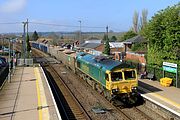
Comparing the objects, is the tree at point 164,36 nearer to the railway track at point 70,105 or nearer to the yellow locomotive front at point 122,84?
A: the yellow locomotive front at point 122,84

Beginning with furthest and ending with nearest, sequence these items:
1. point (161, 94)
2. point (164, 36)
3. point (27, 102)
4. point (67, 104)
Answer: point (164, 36) → point (67, 104) → point (161, 94) → point (27, 102)

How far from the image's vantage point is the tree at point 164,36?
90.1 feet

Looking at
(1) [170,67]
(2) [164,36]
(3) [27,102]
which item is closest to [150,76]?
(1) [170,67]

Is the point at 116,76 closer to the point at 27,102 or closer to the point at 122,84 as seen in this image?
the point at 122,84

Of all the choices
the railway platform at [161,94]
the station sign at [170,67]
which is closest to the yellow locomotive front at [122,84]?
the railway platform at [161,94]

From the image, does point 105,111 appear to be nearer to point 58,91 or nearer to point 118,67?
point 118,67

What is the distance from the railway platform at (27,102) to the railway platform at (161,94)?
620 cm

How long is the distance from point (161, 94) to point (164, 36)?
8477mm

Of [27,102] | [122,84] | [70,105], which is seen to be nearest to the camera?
[122,84]

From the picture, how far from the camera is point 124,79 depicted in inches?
789

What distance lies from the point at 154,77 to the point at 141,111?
31.3 feet

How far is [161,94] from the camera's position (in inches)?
850

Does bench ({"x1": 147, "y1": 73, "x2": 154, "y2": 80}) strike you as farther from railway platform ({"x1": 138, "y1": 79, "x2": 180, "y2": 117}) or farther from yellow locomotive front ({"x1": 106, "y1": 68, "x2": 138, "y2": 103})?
yellow locomotive front ({"x1": 106, "y1": 68, "x2": 138, "y2": 103})

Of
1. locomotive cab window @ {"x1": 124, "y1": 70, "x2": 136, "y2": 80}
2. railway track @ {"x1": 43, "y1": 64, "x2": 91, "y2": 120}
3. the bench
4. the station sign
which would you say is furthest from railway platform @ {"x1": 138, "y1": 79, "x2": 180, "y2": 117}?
railway track @ {"x1": 43, "y1": 64, "x2": 91, "y2": 120}
